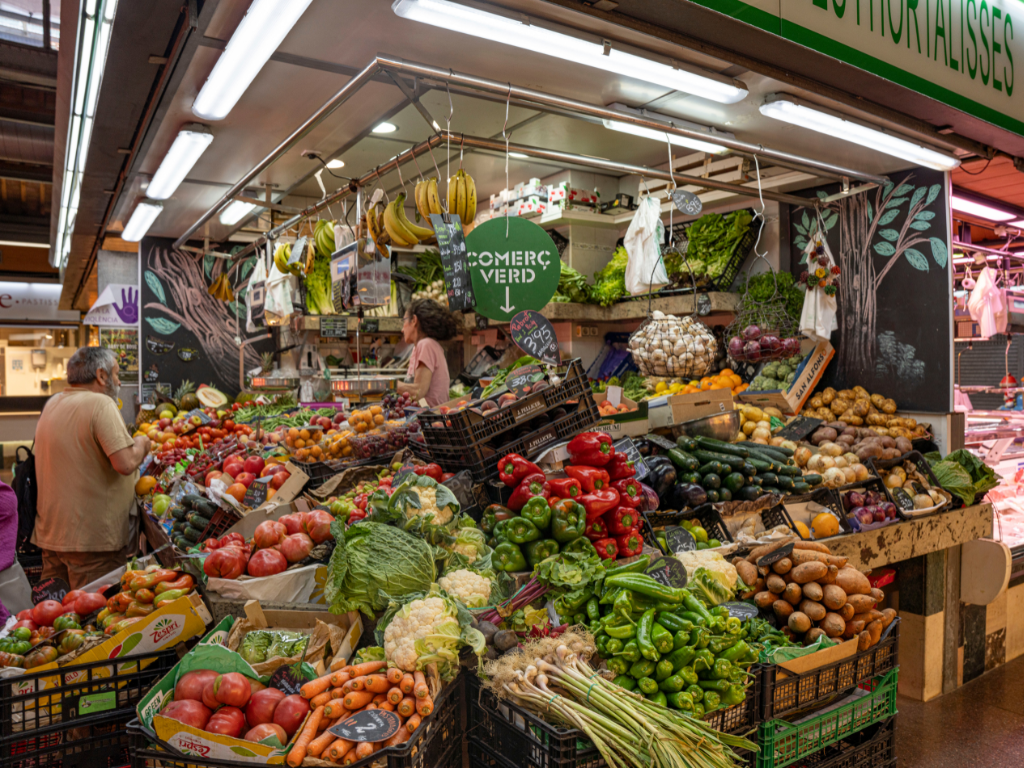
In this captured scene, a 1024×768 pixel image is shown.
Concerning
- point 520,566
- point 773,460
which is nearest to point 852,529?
point 773,460

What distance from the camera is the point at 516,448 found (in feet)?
9.82

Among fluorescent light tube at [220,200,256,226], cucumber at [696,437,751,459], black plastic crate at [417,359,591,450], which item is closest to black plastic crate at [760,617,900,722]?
cucumber at [696,437,751,459]

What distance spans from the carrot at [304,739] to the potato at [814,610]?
1722mm

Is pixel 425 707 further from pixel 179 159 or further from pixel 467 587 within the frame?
pixel 179 159

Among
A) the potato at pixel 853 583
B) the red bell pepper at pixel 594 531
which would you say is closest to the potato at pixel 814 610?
the potato at pixel 853 583

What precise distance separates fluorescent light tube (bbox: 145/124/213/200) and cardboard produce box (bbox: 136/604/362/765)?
3.85 m

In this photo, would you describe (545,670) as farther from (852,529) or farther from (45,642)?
(852,529)

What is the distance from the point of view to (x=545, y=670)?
5.92ft

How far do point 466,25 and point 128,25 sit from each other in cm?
178

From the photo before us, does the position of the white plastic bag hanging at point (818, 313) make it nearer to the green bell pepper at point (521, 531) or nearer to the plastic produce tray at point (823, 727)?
the plastic produce tray at point (823, 727)

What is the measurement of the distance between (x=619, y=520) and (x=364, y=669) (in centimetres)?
115

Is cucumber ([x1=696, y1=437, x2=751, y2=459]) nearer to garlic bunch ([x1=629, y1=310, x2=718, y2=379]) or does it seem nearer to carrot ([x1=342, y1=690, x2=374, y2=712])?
garlic bunch ([x1=629, y1=310, x2=718, y2=379])

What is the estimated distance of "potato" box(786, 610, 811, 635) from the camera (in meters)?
2.31

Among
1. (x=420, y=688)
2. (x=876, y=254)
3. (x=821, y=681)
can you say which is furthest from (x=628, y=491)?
(x=876, y=254)
